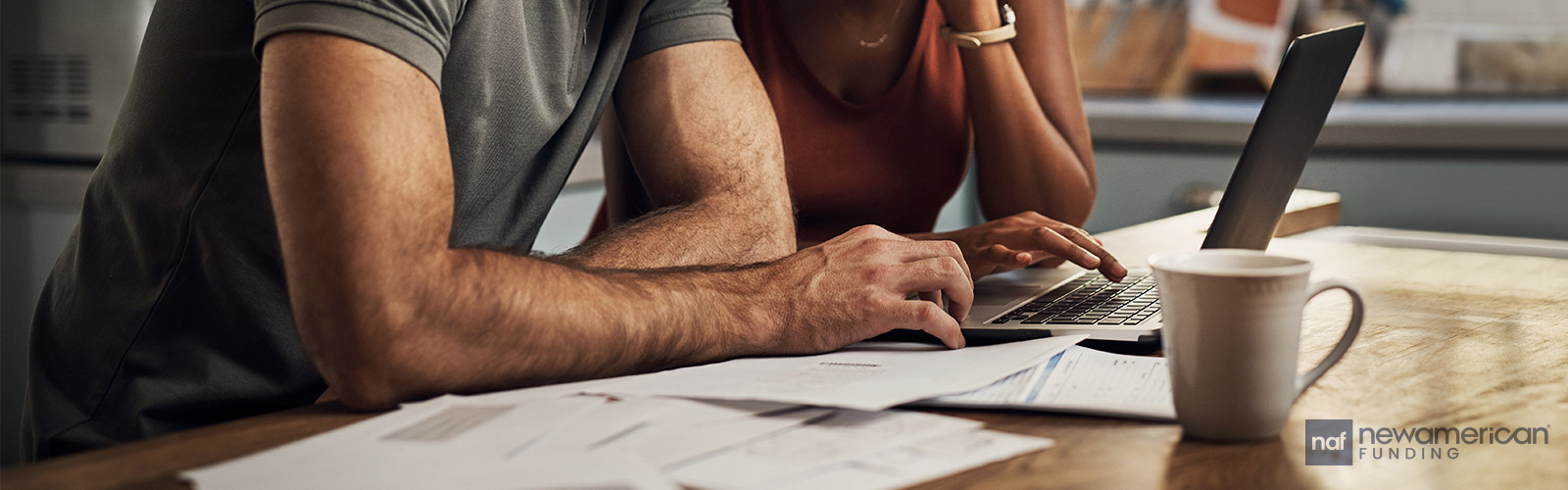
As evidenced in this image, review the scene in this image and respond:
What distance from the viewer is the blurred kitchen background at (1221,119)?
1.94 metres

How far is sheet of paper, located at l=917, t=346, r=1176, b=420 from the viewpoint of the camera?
2.18 feet

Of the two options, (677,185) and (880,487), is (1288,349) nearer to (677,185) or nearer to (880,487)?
(880,487)

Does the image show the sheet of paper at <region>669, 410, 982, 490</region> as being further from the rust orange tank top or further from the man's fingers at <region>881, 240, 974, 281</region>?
the rust orange tank top

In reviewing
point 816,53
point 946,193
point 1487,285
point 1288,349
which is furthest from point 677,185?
point 1487,285

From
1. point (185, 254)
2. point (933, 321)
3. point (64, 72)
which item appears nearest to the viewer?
point (933, 321)

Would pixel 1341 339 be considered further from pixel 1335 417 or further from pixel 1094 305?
pixel 1094 305

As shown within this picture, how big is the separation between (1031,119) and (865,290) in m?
0.76

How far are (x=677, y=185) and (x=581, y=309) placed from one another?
46 cm

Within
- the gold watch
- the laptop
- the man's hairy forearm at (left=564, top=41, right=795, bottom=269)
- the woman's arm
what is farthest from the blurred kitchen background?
the man's hairy forearm at (left=564, top=41, right=795, bottom=269)

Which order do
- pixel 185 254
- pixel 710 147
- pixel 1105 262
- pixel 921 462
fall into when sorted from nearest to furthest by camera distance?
pixel 921 462
pixel 185 254
pixel 1105 262
pixel 710 147

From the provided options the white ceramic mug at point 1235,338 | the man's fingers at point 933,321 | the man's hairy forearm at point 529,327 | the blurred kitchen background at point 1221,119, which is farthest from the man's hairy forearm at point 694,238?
the blurred kitchen background at point 1221,119

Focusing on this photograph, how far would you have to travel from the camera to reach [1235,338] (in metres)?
0.59

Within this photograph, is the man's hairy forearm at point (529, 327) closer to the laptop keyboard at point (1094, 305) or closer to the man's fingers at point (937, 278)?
the man's fingers at point (937, 278)

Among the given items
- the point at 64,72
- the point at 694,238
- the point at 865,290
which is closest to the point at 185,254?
the point at 694,238
